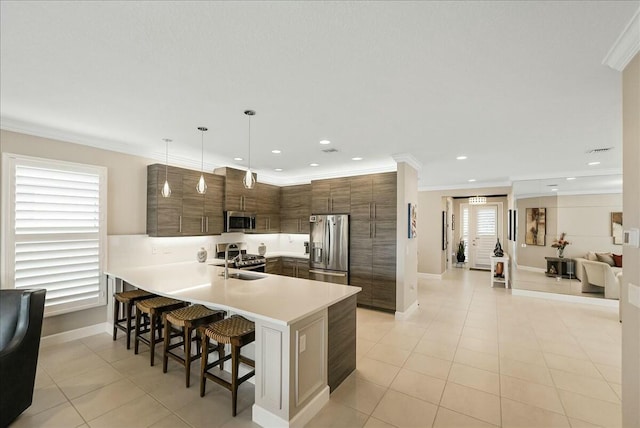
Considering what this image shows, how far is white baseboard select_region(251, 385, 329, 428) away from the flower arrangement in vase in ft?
21.7

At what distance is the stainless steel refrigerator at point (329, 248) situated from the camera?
5.30 m

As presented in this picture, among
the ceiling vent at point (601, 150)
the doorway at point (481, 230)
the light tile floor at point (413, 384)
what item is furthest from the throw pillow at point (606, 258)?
the doorway at point (481, 230)

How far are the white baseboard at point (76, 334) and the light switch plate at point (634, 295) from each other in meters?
5.12

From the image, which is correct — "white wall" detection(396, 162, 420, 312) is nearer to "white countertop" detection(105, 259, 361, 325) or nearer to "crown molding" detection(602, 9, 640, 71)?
"white countertop" detection(105, 259, 361, 325)

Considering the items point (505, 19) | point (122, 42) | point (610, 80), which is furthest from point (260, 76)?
point (610, 80)

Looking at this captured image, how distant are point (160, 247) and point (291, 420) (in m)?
3.39

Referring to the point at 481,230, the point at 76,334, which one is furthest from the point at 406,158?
the point at 481,230

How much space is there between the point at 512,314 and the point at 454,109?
3989mm

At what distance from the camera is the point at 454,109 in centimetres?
274

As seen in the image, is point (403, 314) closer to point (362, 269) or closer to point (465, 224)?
point (362, 269)

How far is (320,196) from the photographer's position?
566cm

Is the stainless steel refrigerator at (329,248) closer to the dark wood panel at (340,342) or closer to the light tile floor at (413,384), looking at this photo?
the light tile floor at (413,384)

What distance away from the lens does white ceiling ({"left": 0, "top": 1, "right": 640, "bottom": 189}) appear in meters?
1.51

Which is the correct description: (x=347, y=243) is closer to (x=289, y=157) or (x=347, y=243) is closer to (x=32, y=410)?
(x=289, y=157)
